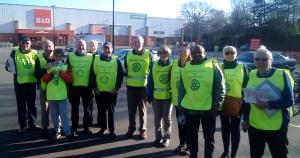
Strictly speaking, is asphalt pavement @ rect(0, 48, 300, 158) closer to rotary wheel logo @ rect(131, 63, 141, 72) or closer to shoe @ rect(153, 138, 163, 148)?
shoe @ rect(153, 138, 163, 148)

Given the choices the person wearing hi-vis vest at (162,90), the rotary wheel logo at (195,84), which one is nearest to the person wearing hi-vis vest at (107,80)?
the person wearing hi-vis vest at (162,90)

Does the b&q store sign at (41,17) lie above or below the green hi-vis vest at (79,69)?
above

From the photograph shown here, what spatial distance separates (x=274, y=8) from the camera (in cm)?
5681

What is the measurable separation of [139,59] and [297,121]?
5.13 m

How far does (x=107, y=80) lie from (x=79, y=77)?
596 mm

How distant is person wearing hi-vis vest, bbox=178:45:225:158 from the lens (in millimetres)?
4988

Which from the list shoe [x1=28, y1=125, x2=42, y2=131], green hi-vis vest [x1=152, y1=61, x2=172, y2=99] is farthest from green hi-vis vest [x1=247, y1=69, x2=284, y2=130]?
shoe [x1=28, y1=125, x2=42, y2=131]

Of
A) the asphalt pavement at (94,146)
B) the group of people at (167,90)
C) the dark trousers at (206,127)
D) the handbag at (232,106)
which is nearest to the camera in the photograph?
the group of people at (167,90)

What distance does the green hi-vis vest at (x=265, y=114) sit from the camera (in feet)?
14.4

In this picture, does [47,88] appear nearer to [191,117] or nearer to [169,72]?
[169,72]

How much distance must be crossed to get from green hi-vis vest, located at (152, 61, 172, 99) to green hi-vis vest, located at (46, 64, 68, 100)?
1881mm

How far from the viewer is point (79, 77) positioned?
7.21m

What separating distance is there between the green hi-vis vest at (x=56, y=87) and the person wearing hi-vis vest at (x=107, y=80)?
684 mm

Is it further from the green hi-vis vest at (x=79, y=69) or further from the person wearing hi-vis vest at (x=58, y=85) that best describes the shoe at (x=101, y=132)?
the green hi-vis vest at (x=79, y=69)
